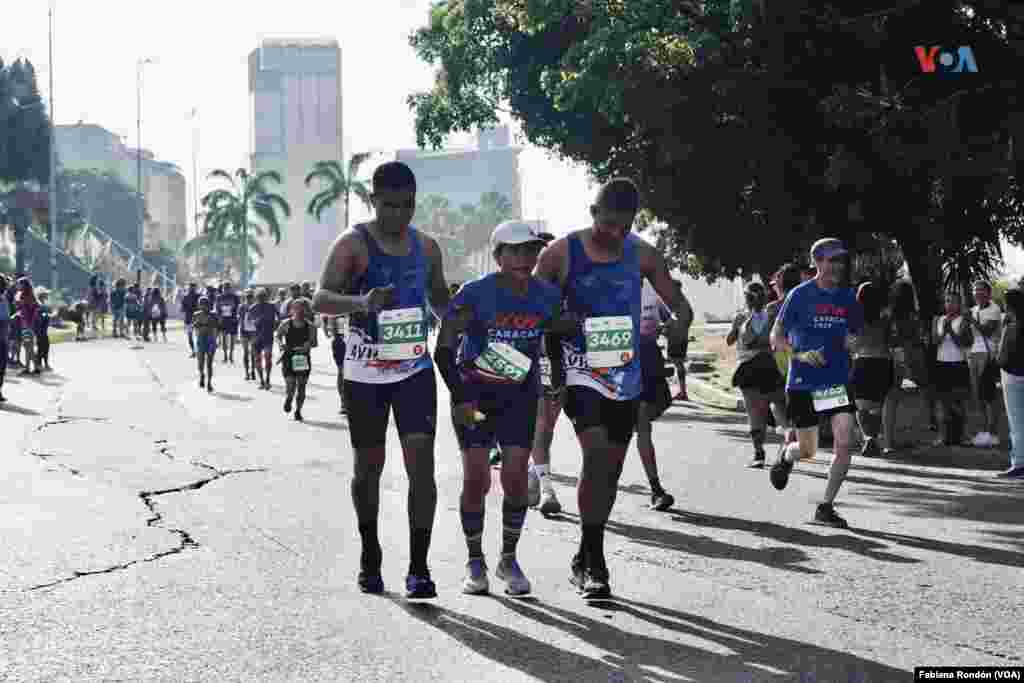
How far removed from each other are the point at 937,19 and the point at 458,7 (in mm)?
8305

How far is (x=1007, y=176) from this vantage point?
655 inches

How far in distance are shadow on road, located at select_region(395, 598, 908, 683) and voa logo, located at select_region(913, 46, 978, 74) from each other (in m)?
13.3

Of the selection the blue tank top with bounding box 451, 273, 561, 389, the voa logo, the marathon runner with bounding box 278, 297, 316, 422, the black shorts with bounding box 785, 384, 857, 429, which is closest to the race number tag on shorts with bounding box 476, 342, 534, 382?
the blue tank top with bounding box 451, 273, 561, 389

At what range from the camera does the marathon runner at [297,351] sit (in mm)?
18531

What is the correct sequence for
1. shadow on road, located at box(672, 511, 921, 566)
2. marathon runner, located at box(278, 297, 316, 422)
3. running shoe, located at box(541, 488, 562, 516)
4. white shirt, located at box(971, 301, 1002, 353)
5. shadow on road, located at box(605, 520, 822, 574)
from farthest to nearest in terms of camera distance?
marathon runner, located at box(278, 297, 316, 422)
white shirt, located at box(971, 301, 1002, 353)
running shoe, located at box(541, 488, 562, 516)
shadow on road, located at box(672, 511, 921, 566)
shadow on road, located at box(605, 520, 822, 574)

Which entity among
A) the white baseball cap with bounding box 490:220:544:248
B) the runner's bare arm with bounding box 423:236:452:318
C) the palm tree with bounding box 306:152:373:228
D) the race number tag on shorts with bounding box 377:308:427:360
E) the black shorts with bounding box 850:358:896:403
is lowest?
the black shorts with bounding box 850:358:896:403

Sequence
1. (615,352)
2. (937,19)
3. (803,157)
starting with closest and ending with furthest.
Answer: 1. (615,352)
2. (937,19)
3. (803,157)

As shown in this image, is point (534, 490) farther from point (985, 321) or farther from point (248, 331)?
point (248, 331)

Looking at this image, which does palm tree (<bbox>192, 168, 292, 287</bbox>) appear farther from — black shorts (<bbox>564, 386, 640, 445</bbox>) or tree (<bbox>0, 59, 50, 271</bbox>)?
black shorts (<bbox>564, 386, 640, 445</bbox>)

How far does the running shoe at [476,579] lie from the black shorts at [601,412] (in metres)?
0.78

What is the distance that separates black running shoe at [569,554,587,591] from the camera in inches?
274

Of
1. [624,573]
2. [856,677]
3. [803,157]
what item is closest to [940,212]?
[803,157]

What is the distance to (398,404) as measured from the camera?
267 inches

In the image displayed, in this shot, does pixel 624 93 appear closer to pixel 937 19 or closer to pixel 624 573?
pixel 937 19
